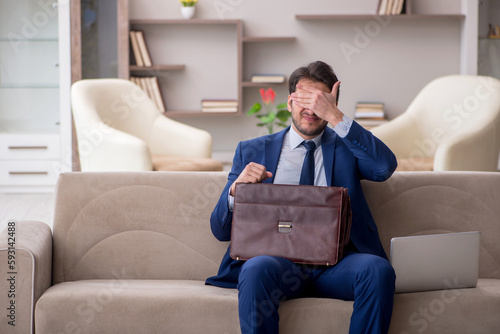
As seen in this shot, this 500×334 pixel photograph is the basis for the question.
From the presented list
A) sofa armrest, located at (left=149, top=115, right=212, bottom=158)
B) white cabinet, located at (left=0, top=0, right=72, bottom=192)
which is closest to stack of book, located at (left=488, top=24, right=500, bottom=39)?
sofa armrest, located at (left=149, top=115, right=212, bottom=158)

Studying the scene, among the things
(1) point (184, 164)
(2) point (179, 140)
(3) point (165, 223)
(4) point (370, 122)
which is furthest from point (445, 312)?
(4) point (370, 122)

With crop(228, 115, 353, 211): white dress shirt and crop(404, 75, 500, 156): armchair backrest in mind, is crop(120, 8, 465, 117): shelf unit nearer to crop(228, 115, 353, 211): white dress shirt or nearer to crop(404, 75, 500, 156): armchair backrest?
crop(404, 75, 500, 156): armchair backrest

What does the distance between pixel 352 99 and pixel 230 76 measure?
3.61 feet

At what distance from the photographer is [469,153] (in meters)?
3.77

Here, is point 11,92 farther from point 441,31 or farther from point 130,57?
point 441,31

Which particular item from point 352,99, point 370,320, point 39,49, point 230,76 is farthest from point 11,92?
point 370,320

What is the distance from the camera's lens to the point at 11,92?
5.29 meters

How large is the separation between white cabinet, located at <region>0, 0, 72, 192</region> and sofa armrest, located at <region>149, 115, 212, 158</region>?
114 centimetres

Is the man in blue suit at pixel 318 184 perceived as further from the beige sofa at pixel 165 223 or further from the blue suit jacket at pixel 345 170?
the beige sofa at pixel 165 223

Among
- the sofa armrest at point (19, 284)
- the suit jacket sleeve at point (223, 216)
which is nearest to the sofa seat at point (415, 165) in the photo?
the suit jacket sleeve at point (223, 216)

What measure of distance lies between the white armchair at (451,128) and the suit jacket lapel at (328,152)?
5.52ft

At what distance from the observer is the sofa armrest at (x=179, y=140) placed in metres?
4.30

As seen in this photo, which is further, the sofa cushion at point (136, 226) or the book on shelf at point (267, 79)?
the book on shelf at point (267, 79)

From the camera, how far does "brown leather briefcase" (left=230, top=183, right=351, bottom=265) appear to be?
6.39 ft
